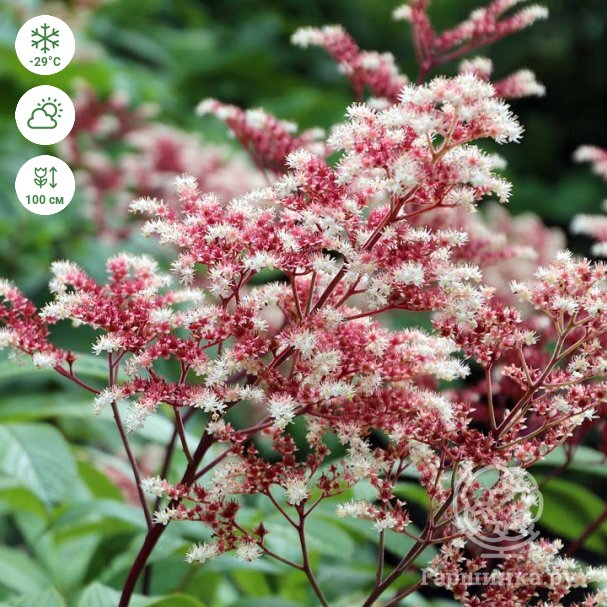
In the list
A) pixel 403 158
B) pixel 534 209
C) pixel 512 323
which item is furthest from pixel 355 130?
pixel 534 209

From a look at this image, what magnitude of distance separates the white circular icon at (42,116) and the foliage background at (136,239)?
1.74 ft

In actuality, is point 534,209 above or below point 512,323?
above

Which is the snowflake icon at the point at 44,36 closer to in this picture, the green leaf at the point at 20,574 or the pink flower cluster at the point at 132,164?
the pink flower cluster at the point at 132,164

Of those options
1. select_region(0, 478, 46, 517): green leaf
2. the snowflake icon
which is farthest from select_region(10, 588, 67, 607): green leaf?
the snowflake icon

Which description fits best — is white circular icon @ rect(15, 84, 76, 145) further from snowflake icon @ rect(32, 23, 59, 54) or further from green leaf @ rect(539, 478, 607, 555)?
green leaf @ rect(539, 478, 607, 555)

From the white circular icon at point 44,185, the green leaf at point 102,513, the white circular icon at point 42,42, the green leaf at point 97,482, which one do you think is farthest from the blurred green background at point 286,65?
the green leaf at point 102,513

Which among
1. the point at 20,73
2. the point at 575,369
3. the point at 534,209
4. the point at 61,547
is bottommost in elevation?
the point at 61,547

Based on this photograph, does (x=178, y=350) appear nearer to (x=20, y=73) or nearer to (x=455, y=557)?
(x=455, y=557)

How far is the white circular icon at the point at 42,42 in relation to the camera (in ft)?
8.76

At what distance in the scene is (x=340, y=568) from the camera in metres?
2.04

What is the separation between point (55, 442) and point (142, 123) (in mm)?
2284

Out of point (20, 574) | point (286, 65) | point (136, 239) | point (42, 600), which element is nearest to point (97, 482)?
point (20, 574)

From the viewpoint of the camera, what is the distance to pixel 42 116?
2709 millimetres

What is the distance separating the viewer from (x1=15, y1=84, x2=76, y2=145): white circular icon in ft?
8.50
